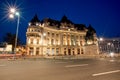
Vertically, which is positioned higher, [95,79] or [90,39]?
[90,39]

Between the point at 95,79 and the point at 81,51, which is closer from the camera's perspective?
the point at 95,79

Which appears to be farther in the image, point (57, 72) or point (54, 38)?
point (54, 38)

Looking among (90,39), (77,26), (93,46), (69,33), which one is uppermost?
(77,26)

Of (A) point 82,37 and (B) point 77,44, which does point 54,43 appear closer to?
(B) point 77,44

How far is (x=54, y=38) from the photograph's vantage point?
71188mm

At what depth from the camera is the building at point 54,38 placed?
2392 inches

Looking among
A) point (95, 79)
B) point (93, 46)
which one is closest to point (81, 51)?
point (93, 46)

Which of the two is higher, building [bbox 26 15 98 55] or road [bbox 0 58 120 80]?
building [bbox 26 15 98 55]

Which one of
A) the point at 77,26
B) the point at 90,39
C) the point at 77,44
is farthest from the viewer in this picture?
the point at 77,26

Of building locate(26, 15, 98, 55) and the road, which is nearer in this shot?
the road

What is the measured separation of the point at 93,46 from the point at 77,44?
33.8m

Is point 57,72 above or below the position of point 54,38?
below

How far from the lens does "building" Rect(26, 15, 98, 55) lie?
6075cm

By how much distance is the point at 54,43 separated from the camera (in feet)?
234
